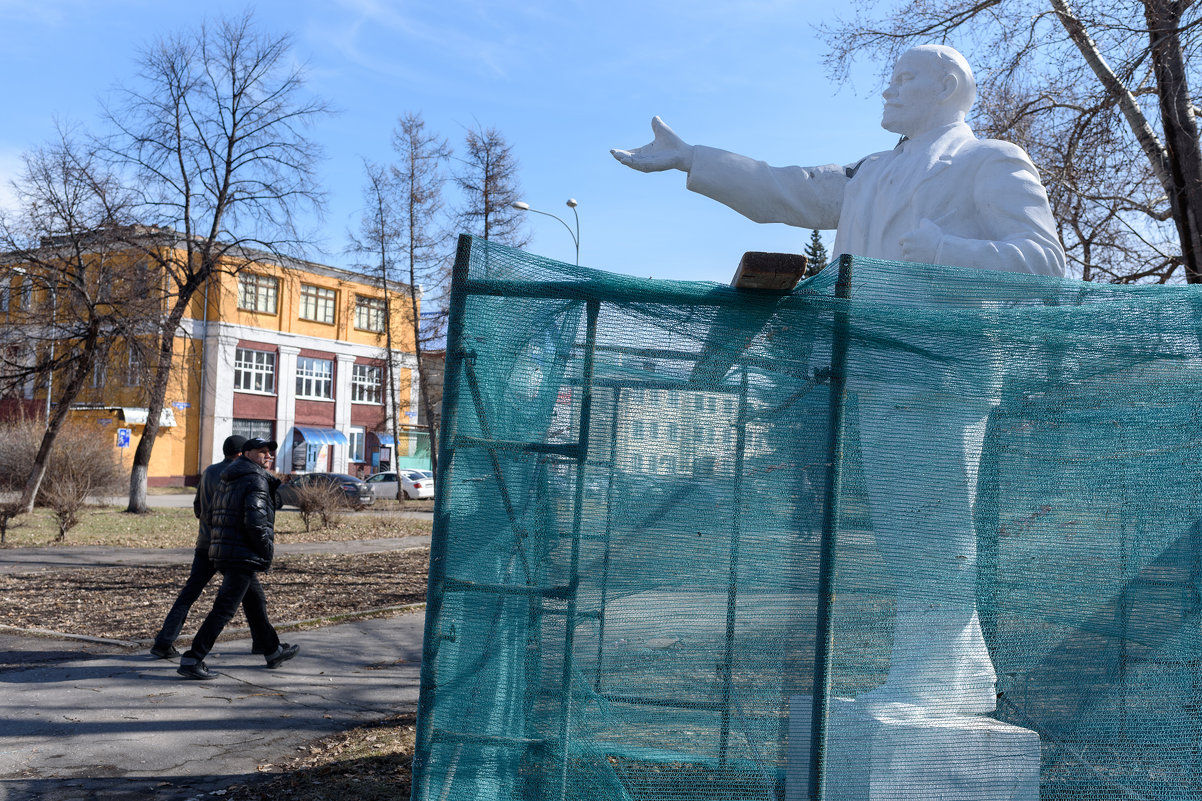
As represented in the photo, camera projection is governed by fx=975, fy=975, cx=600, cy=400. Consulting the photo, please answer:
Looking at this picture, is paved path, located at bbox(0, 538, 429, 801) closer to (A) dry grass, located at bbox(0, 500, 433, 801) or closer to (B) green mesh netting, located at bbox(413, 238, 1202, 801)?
(A) dry grass, located at bbox(0, 500, 433, 801)

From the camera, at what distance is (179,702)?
624cm

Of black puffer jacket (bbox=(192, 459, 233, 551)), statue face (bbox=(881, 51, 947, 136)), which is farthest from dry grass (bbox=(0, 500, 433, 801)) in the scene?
statue face (bbox=(881, 51, 947, 136))

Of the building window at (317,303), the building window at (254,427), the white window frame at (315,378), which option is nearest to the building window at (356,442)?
the white window frame at (315,378)

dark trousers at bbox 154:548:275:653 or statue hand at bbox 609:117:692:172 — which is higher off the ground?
statue hand at bbox 609:117:692:172

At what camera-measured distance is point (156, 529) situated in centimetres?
1969

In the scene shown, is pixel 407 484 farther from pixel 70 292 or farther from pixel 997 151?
pixel 997 151

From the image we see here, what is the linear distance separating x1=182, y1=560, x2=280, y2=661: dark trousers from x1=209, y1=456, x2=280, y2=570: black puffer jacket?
10 centimetres

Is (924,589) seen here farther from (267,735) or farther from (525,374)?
(267,735)

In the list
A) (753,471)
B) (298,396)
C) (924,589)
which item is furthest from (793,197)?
(298,396)

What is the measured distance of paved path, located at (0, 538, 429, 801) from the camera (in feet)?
15.5

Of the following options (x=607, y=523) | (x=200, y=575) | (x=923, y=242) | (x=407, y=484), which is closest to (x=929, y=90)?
(x=923, y=242)

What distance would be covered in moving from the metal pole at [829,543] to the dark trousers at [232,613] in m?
5.18

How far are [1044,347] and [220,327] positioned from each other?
43.6 meters

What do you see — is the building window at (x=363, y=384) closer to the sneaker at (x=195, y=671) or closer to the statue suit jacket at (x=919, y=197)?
the sneaker at (x=195, y=671)
